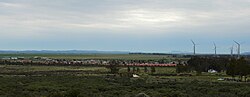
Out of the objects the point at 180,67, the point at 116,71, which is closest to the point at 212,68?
the point at 180,67

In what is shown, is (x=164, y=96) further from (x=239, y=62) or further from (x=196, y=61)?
(x=196, y=61)

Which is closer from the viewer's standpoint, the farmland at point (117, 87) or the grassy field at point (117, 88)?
the grassy field at point (117, 88)

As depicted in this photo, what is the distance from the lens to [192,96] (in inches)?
1650

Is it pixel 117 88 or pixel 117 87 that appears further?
pixel 117 87

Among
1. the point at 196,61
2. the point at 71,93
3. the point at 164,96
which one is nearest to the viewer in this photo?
the point at 71,93

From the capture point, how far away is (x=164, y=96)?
4150 cm

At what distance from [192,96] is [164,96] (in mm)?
2631

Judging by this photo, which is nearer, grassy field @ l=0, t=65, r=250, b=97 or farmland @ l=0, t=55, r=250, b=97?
grassy field @ l=0, t=65, r=250, b=97

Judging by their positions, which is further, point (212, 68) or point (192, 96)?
point (212, 68)

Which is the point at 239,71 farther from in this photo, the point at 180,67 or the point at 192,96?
the point at 192,96

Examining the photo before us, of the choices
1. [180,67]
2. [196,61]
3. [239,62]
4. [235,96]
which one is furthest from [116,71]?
[235,96]

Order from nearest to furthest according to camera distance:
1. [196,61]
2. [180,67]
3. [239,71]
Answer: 1. [239,71]
2. [180,67]
3. [196,61]

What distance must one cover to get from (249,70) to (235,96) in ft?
128

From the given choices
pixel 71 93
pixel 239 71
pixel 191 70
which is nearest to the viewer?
pixel 71 93
